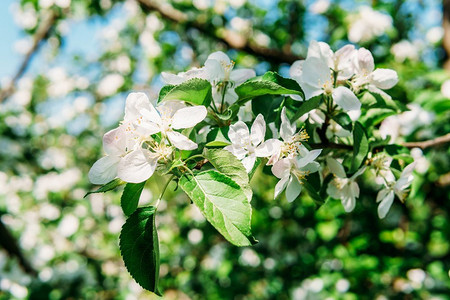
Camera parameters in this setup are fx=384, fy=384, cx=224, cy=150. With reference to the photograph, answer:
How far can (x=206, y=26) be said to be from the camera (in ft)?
10.5

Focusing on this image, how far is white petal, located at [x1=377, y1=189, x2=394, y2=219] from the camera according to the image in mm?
977

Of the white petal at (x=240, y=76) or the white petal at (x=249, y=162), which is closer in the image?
the white petal at (x=249, y=162)

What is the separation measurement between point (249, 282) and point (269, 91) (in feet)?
7.58

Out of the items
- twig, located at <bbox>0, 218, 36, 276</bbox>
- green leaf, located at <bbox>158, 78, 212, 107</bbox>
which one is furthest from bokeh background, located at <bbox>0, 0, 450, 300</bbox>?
green leaf, located at <bbox>158, 78, 212, 107</bbox>

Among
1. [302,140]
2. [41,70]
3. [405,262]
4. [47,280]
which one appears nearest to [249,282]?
[405,262]

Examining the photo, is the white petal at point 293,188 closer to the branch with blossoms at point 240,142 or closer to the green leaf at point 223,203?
the branch with blossoms at point 240,142

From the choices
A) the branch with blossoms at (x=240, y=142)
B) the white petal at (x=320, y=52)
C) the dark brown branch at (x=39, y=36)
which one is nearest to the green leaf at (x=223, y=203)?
the branch with blossoms at (x=240, y=142)

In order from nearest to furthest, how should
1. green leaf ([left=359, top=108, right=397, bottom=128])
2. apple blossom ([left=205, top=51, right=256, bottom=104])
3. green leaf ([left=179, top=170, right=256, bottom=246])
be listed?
green leaf ([left=179, top=170, right=256, bottom=246]), apple blossom ([left=205, top=51, right=256, bottom=104]), green leaf ([left=359, top=108, right=397, bottom=128])

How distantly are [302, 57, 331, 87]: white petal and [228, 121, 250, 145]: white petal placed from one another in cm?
19

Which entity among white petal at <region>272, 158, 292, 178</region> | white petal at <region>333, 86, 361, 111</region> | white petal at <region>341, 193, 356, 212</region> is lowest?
white petal at <region>341, 193, 356, 212</region>

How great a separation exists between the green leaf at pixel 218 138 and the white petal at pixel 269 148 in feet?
0.22

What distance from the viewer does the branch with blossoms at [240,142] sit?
0.70 meters

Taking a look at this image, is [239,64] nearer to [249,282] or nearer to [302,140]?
[249,282]

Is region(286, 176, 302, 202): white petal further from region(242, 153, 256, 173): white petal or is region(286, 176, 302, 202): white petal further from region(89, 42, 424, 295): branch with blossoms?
region(242, 153, 256, 173): white petal
